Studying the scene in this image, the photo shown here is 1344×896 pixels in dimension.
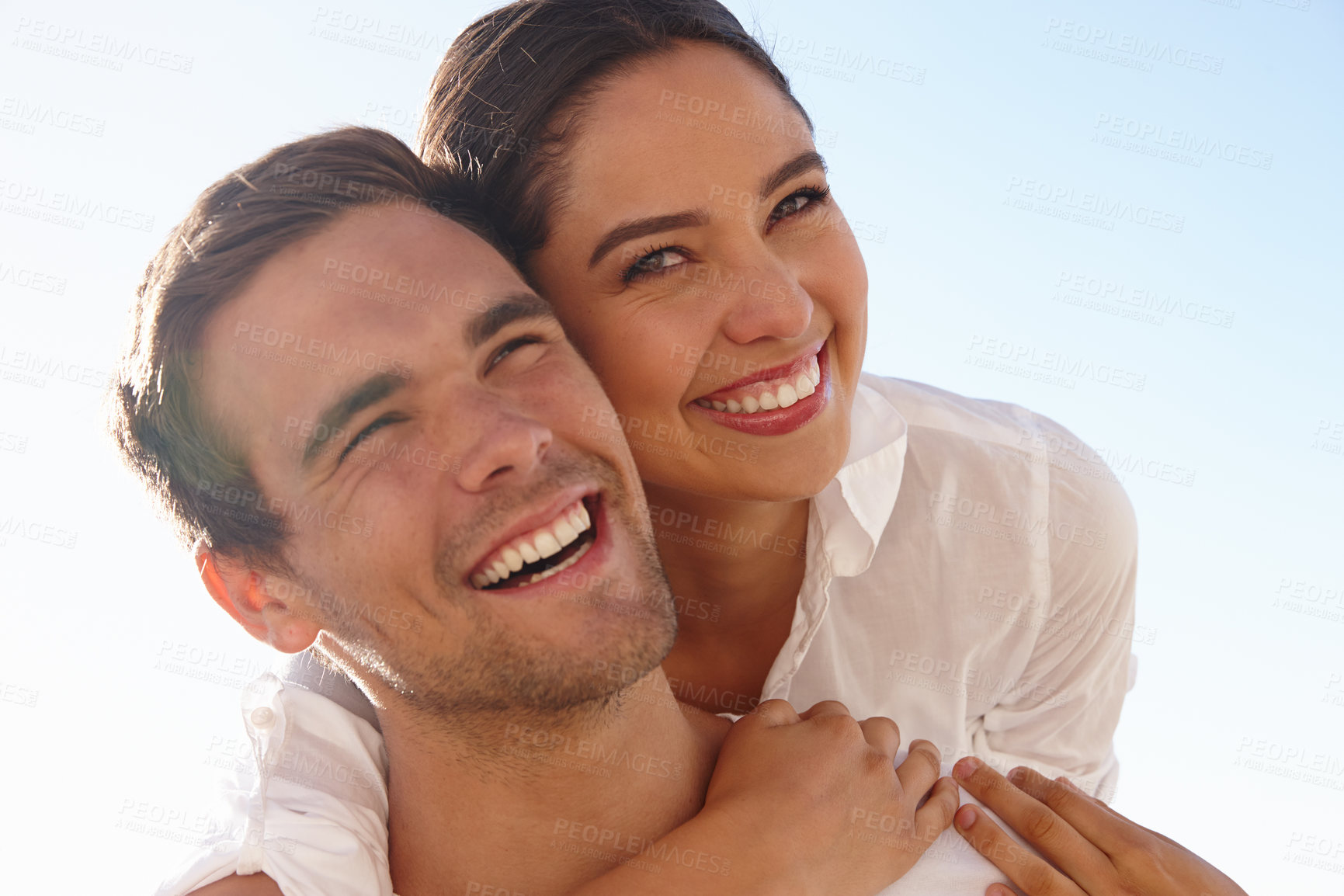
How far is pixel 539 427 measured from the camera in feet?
6.84

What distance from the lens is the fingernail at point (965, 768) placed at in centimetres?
246

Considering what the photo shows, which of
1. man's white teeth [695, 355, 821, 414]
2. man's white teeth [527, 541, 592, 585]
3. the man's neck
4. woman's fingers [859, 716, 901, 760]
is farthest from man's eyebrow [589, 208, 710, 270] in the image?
woman's fingers [859, 716, 901, 760]

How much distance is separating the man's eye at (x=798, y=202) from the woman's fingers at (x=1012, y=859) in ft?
4.35

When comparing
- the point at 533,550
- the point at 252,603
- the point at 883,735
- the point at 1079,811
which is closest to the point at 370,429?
the point at 533,550

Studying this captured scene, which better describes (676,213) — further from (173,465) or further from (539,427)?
(173,465)

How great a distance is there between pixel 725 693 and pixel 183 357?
162cm

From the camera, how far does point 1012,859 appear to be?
7.32 feet

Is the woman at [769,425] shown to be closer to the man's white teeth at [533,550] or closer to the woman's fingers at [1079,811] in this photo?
the man's white teeth at [533,550]

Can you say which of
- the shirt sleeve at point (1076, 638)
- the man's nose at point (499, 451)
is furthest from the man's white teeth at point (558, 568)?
the shirt sleeve at point (1076, 638)

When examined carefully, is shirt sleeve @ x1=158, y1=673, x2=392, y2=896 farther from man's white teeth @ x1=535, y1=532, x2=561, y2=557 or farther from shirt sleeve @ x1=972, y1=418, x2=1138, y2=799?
shirt sleeve @ x1=972, y1=418, x2=1138, y2=799

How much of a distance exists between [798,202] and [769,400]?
0.46 meters

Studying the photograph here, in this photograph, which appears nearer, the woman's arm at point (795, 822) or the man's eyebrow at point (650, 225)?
the woman's arm at point (795, 822)

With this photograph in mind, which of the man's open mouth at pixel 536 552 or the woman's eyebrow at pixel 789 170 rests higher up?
the woman's eyebrow at pixel 789 170

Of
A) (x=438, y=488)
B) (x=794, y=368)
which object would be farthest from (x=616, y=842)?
(x=794, y=368)
